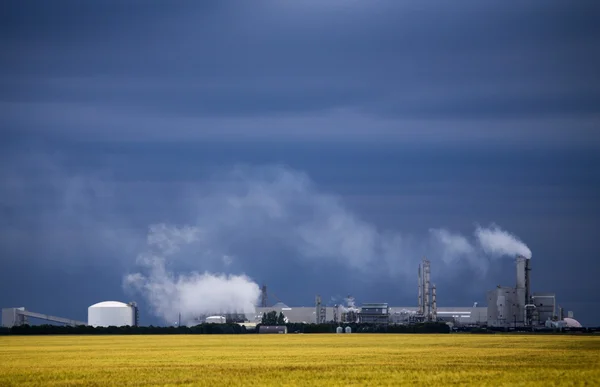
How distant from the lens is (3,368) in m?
74.2

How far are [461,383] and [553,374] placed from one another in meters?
8.73

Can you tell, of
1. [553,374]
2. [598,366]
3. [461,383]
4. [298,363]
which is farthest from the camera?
[298,363]

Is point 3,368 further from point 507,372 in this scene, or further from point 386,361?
point 507,372

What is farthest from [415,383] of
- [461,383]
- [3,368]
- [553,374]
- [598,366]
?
[3,368]

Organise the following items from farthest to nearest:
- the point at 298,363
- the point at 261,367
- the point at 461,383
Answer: the point at 298,363, the point at 261,367, the point at 461,383

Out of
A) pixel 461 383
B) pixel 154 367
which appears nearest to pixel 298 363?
pixel 154 367

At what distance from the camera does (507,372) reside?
63594mm

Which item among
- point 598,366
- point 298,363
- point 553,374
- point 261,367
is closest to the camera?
point 553,374

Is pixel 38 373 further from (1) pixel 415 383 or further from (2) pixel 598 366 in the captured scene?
(2) pixel 598 366

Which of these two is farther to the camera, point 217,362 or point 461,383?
point 217,362

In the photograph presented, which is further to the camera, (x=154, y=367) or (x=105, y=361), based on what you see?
(x=105, y=361)

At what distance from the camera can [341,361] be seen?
79.6 metres

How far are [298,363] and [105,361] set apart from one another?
18322 mm

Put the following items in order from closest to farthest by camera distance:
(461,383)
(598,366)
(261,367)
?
(461,383) → (598,366) → (261,367)
